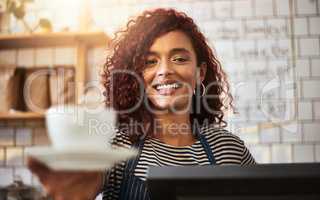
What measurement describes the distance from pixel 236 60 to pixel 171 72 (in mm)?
229

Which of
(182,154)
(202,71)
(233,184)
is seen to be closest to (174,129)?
(182,154)

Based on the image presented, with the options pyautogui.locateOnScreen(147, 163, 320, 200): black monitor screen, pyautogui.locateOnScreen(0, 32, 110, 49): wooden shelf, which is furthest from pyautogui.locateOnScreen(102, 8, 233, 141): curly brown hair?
pyautogui.locateOnScreen(147, 163, 320, 200): black monitor screen

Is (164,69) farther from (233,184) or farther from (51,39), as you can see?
(233,184)

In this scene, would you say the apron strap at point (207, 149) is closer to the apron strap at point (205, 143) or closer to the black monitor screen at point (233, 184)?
the apron strap at point (205, 143)

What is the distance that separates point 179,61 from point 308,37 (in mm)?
430

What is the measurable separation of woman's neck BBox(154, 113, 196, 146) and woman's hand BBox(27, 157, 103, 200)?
0.86 ft

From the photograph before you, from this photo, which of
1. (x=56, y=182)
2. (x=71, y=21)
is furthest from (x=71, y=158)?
(x=71, y=21)

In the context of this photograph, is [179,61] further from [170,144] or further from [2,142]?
[2,142]

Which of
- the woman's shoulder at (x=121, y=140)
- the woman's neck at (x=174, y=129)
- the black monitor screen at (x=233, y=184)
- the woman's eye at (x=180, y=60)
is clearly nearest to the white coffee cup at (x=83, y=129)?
the woman's shoulder at (x=121, y=140)

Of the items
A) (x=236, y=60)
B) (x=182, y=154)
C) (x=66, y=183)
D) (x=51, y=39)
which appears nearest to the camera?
(x=66, y=183)

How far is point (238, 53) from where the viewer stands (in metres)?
1.40

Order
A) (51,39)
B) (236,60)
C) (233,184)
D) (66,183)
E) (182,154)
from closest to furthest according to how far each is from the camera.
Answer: (233,184), (66,183), (182,154), (236,60), (51,39)

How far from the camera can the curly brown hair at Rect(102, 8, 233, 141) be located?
4.39 feet

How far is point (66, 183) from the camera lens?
1155 millimetres
